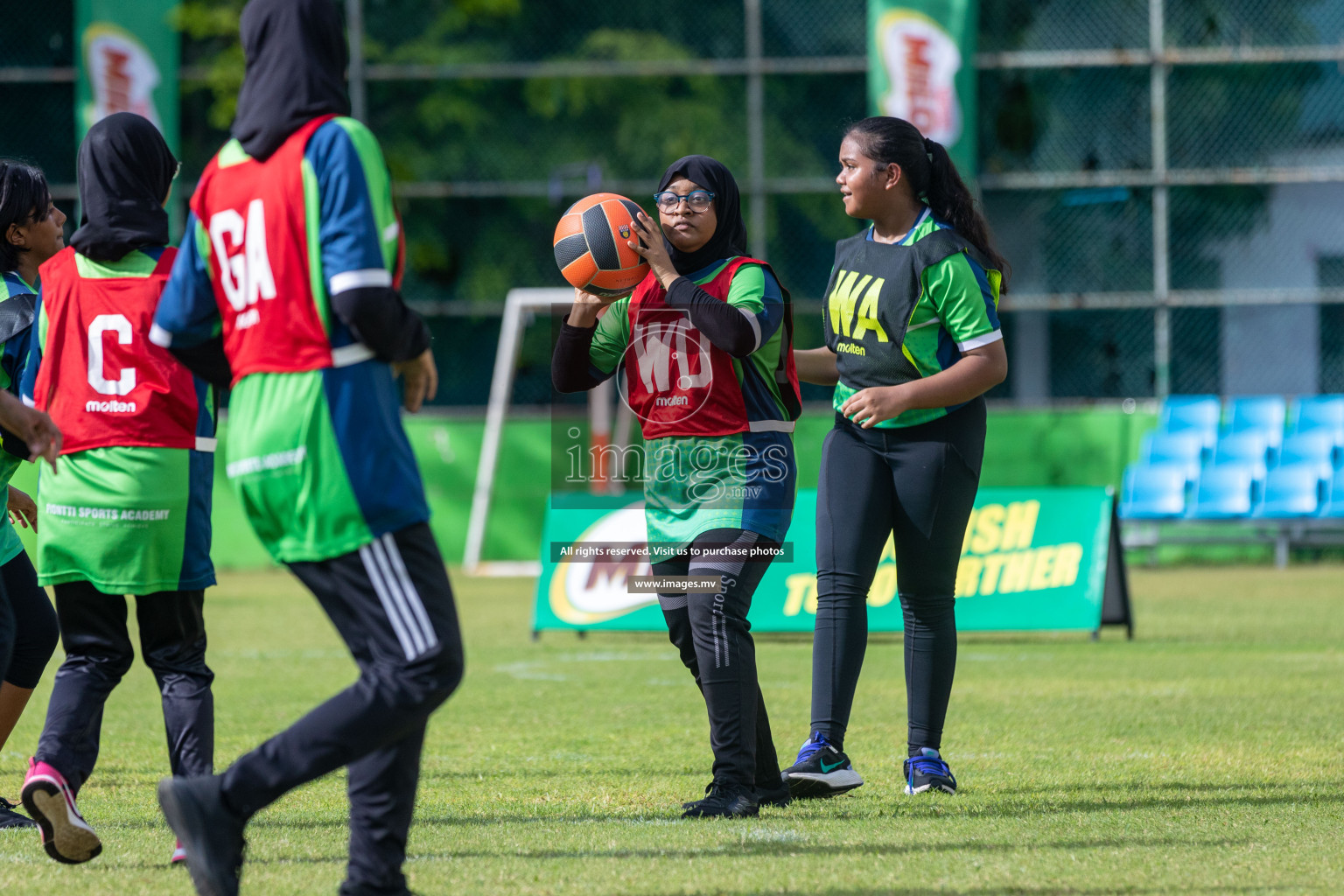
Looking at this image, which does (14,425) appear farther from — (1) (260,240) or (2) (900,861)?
(2) (900,861)

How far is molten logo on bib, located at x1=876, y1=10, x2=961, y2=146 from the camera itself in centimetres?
1817

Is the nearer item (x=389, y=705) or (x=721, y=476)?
(x=389, y=705)

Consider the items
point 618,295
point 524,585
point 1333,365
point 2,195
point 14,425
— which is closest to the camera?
point 14,425

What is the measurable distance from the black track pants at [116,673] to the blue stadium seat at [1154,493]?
45.9 ft

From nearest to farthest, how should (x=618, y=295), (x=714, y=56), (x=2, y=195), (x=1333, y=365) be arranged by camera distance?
(x=2, y=195) < (x=618, y=295) < (x=1333, y=365) < (x=714, y=56)

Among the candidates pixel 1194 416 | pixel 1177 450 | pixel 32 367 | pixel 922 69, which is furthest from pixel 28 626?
pixel 922 69

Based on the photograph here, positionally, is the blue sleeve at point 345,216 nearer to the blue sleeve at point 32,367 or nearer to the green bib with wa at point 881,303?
the blue sleeve at point 32,367

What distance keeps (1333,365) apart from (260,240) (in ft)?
59.1

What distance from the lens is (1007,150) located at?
19766 mm

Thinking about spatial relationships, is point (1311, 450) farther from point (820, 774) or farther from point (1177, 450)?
point (820, 774)

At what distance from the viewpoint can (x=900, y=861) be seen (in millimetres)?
4109

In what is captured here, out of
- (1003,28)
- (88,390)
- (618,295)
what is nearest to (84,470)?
(88,390)

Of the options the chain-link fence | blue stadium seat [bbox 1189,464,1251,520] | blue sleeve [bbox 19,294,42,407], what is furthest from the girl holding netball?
the chain-link fence

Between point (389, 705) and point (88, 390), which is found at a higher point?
point (88, 390)
